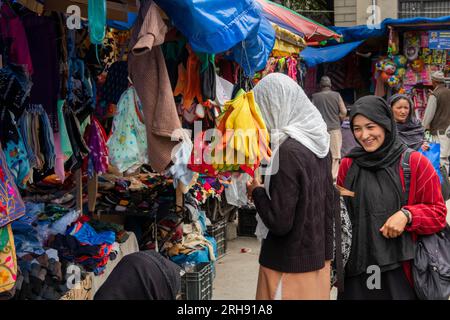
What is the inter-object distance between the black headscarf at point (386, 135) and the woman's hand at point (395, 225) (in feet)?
0.91

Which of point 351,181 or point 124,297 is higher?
point 351,181

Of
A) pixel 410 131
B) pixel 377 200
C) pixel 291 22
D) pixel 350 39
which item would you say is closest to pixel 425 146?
pixel 410 131

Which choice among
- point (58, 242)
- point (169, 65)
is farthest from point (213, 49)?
point (58, 242)

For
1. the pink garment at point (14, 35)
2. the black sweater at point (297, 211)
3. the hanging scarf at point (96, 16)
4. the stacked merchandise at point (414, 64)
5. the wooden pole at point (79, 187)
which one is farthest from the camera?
the stacked merchandise at point (414, 64)

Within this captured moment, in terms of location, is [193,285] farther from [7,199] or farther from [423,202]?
[423,202]

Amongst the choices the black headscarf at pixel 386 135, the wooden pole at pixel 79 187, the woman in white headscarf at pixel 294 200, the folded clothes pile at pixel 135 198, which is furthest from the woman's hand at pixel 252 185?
the folded clothes pile at pixel 135 198

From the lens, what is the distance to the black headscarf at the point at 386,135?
3.05 metres

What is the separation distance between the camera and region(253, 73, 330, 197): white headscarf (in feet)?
9.64

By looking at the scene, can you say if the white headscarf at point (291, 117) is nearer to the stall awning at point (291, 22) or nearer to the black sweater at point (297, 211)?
the black sweater at point (297, 211)

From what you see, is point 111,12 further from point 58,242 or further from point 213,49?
point 58,242

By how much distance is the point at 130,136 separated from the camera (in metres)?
3.47

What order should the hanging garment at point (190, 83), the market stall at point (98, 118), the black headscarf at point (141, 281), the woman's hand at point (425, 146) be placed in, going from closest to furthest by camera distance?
the black headscarf at point (141, 281), the market stall at point (98, 118), the hanging garment at point (190, 83), the woman's hand at point (425, 146)

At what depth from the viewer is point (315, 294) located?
9.93 ft

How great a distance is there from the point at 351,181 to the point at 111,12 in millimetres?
2022
